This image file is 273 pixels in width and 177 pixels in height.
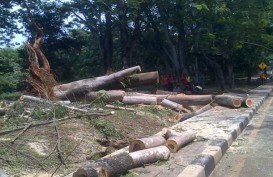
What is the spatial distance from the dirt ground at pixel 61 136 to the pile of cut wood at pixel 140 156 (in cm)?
109

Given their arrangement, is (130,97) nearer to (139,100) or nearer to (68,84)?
(139,100)

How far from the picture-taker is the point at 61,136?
8906mm

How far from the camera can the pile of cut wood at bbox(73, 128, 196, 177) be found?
5705mm

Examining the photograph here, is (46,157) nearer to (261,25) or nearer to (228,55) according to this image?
(261,25)

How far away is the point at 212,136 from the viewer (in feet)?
31.4

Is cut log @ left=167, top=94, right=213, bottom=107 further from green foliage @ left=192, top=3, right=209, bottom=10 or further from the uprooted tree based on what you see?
green foliage @ left=192, top=3, right=209, bottom=10

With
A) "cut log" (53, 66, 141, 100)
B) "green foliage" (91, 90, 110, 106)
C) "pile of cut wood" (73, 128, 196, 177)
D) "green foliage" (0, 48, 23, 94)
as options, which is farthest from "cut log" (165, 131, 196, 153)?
"green foliage" (0, 48, 23, 94)

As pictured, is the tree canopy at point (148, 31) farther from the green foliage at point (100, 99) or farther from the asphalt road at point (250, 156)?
the asphalt road at point (250, 156)

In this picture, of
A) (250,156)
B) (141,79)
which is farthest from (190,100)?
(250,156)

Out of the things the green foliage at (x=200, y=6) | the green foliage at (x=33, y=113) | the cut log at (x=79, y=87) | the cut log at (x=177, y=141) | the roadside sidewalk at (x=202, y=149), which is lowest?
the roadside sidewalk at (x=202, y=149)

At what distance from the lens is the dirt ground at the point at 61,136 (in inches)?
282

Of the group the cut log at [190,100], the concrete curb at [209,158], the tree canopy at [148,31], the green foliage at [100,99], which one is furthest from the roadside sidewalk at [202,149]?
the tree canopy at [148,31]

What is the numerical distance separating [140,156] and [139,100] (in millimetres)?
9257

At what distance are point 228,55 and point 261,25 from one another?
4.37m
